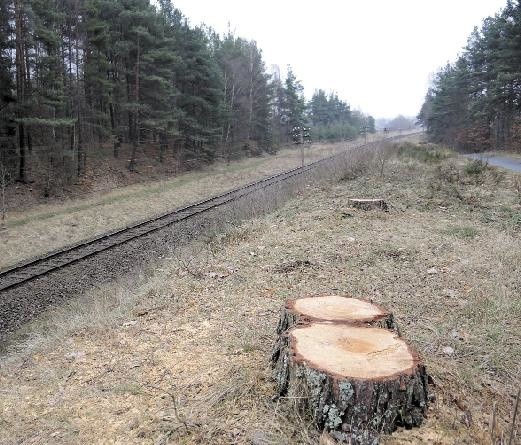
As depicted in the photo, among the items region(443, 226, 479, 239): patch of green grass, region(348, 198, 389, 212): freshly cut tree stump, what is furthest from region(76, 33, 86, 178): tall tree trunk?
region(443, 226, 479, 239): patch of green grass

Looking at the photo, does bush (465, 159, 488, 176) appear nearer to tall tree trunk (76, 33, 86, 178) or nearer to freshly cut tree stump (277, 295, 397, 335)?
freshly cut tree stump (277, 295, 397, 335)

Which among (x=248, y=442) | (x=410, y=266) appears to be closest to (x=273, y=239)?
(x=410, y=266)

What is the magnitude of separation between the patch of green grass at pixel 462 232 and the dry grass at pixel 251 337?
0.02 metres

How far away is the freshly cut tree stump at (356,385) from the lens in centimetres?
287

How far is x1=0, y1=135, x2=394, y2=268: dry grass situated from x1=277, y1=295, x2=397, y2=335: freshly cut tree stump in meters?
10.4

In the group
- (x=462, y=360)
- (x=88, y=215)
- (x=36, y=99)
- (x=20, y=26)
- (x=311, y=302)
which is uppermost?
(x=20, y=26)

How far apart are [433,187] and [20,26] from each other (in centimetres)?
1990

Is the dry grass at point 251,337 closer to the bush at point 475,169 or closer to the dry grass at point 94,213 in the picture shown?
the dry grass at point 94,213

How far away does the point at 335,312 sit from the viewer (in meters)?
4.04

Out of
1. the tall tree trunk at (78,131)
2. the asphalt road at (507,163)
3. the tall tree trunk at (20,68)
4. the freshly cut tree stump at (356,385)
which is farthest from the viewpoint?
the tall tree trunk at (78,131)

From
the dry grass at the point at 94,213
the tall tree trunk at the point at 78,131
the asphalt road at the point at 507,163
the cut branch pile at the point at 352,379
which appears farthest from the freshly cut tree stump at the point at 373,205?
the tall tree trunk at the point at 78,131

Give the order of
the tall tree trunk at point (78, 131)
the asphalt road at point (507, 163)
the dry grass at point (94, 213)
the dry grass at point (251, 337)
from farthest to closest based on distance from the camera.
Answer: the tall tree trunk at point (78, 131) < the asphalt road at point (507, 163) < the dry grass at point (94, 213) < the dry grass at point (251, 337)

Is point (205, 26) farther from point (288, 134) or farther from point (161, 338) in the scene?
point (161, 338)

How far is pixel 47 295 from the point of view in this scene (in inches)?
352
